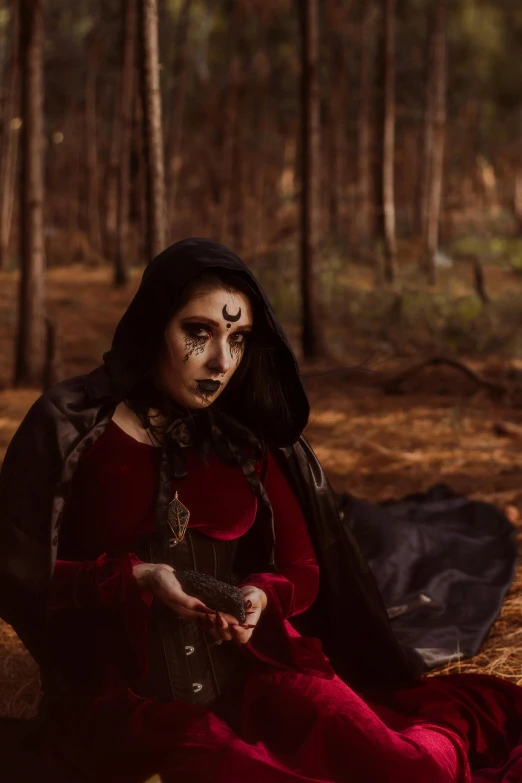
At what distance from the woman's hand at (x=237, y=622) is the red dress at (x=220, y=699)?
0.10m

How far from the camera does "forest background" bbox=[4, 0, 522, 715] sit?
7195 millimetres

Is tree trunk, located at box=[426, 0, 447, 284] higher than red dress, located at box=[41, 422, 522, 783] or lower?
higher

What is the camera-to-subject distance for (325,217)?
93.2 ft

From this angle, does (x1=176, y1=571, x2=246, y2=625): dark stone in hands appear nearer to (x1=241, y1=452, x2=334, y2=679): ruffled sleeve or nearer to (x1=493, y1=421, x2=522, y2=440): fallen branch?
(x1=241, y1=452, x2=334, y2=679): ruffled sleeve

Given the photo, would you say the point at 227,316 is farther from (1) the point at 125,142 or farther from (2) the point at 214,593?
(1) the point at 125,142

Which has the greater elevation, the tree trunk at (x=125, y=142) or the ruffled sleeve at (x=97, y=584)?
the tree trunk at (x=125, y=142)

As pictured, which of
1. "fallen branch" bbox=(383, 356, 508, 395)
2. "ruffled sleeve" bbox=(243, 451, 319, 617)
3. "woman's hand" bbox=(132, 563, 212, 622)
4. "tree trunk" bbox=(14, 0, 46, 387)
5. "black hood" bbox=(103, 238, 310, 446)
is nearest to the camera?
"woman's hand" bbox=(132, 563, 212, 622)

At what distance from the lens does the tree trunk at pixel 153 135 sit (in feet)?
20.1

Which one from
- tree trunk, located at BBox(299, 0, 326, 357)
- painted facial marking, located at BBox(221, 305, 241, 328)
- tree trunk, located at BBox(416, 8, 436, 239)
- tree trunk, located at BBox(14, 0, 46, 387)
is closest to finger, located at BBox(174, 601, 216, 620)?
painted facial marking, located at BBox(221, 305, 241, 328)

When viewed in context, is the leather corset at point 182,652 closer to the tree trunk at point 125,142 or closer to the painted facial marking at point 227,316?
the painted facial marking at point 227,316

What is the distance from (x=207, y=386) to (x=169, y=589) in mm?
508

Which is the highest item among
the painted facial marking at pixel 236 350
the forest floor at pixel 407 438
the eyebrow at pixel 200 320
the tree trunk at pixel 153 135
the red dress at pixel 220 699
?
the tree trunk at pixel 153 135

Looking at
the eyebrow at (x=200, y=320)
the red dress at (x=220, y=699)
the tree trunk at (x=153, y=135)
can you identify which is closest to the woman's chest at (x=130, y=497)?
the red dress at (x=220, y=699)

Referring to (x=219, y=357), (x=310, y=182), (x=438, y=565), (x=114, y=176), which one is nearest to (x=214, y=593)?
(x=219, y=357)
